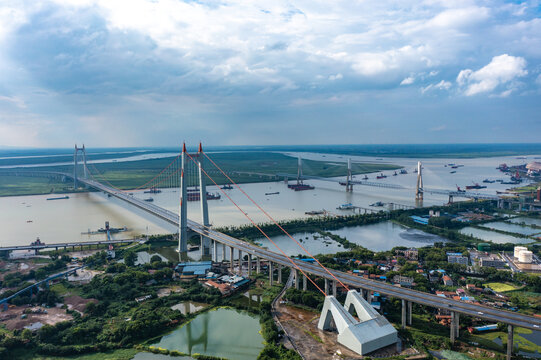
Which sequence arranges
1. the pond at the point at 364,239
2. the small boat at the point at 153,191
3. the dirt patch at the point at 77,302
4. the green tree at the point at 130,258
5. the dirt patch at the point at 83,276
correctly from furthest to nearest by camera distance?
the small boat at the point at 153,191
the pond at the point at 364,239
the green tree at the point at 130,258
the dirt patch at the point at 83,276
the dirt patch at the point at 77,302

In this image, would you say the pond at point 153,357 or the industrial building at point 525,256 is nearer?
the pond at point 153,357

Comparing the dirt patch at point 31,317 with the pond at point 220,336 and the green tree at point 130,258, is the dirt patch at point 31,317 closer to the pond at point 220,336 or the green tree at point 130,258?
the pond at point 220,336

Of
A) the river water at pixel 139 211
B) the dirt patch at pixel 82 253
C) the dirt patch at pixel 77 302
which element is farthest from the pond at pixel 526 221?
the dirt patch at pixel 82 253

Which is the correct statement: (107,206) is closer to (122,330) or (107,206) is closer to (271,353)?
(122,330)

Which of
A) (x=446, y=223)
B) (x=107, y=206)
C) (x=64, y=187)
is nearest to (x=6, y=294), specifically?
(x=107, y=206)

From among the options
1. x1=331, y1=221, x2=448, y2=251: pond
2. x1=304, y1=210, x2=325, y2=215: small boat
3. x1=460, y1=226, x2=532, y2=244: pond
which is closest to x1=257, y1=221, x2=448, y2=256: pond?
x1=331, y1=221, x2=448, y2=251: pond
